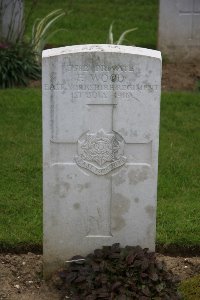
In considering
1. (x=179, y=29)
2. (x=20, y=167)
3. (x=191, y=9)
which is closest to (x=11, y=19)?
(x=179, y=29)

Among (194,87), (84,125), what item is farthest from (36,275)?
(194,87)

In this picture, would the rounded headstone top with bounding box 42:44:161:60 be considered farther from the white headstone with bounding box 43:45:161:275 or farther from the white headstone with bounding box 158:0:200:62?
the white headstone with bounding box 158:0:200:62

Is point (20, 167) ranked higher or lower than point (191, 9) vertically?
lower

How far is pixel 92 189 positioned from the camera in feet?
16.9

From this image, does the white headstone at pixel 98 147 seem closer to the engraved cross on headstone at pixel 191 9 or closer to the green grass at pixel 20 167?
the green grass at pixel 20 167

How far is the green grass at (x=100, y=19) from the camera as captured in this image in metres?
12.5

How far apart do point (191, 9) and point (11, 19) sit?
2.52 m

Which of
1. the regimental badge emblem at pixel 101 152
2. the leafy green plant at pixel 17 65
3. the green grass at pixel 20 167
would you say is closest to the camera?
the regimental badge emblem at pixel 101 152

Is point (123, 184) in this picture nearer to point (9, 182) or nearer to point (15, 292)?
point (15, 292)

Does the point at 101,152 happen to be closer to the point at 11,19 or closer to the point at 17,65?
the point at 17,65

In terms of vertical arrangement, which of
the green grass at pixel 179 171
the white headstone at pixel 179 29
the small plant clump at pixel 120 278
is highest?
the white headstone at pixel 179 29

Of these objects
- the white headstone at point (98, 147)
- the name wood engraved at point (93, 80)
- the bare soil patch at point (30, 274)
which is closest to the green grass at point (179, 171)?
the bare soil patch at point (30, 274)

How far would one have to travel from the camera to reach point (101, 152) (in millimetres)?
5094

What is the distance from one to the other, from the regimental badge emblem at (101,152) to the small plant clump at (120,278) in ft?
1.76
